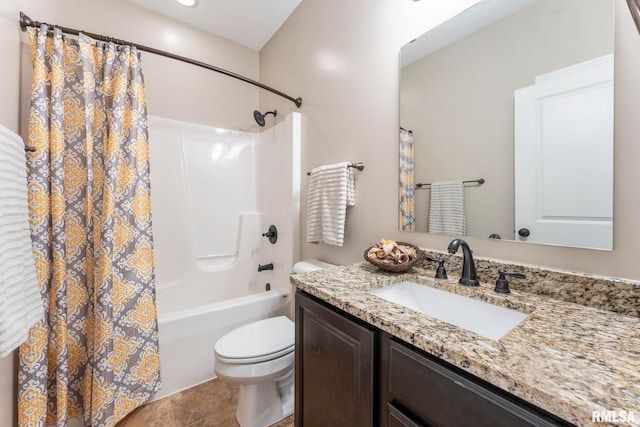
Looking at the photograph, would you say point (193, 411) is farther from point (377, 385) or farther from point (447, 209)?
point (447, 209)

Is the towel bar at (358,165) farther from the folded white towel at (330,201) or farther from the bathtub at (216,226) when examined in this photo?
the bathtub at (216,226)

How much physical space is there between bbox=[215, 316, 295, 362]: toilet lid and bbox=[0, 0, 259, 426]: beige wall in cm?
87

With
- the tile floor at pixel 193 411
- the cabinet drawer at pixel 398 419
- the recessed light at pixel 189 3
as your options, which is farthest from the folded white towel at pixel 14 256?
the recessed light at pixel 189 3

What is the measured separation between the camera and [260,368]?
3.99ft

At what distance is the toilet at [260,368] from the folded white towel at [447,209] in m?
0.94

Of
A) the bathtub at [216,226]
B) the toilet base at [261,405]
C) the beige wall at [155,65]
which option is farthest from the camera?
the bathtub at [216,226]

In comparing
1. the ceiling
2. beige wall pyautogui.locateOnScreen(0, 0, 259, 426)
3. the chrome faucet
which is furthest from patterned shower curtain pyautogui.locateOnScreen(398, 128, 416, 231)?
beige wall pyautogui.locateOnScreen(0, 0, 259, 426)

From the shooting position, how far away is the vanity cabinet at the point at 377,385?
47 centimetres

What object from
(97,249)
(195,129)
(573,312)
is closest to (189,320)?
(97,249)

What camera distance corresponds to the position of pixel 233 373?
3.92ft

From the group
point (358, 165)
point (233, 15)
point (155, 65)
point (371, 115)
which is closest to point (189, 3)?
point (233, 15)

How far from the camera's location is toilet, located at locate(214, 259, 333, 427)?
1.20 m

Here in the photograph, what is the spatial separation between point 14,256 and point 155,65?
178 cm

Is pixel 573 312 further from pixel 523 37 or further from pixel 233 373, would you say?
pixel 233 373
